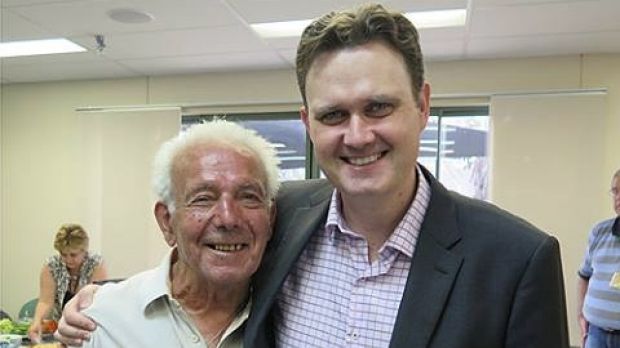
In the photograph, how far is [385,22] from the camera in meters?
1.15

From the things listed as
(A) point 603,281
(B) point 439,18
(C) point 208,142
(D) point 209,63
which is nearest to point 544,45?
(B) point 439,18

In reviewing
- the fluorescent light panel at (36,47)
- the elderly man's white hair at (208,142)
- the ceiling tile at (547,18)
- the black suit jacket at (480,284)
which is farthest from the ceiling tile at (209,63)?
the black suit jacket at (480,284)

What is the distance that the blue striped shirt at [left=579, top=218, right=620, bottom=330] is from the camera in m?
3.53

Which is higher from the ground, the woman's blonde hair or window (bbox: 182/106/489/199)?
window (bbox: 182/106/489/199)

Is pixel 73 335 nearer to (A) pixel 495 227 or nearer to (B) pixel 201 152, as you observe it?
(B) pixel 201 152

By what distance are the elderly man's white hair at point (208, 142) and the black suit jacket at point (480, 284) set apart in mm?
483

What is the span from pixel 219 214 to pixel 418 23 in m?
2.80

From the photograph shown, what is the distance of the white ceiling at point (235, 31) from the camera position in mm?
3454

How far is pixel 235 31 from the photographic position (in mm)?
3955

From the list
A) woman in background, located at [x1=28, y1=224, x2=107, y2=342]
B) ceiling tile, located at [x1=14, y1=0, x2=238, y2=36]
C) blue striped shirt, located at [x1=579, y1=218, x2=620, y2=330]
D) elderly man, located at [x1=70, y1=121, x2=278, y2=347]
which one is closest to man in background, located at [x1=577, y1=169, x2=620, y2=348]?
blue striped shirt, located at [x1=579, y1=218, x2=620, y2=330]

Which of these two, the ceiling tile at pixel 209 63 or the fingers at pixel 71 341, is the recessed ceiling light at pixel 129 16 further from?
the fingers at pixel 71 341

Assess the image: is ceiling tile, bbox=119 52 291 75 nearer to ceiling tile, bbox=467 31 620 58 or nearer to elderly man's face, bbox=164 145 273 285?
ceiling tile, bbox=467 31 620 58

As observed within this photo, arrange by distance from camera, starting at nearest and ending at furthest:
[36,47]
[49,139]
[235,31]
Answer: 1. [235,31]
2. [36,47]
3. [49,139]

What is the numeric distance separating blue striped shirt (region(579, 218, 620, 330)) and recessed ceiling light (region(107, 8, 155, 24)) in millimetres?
3243
